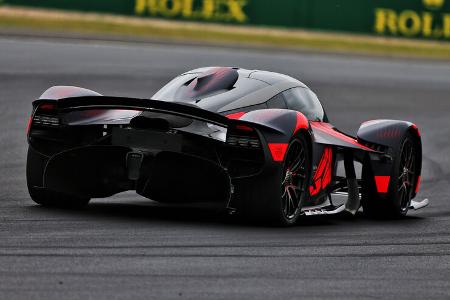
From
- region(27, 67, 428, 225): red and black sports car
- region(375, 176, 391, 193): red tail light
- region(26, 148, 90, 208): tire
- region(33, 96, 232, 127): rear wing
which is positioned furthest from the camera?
region(375, 176, 391, 193): red tail light

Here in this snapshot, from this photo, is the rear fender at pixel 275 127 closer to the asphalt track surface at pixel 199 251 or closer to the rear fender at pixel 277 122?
the rear fender at pixel 277 122

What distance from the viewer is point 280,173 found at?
9055mm

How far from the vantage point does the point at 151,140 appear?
9.07 m

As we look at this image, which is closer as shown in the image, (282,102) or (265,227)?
(265,227)

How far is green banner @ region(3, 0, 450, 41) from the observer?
30.5 metres

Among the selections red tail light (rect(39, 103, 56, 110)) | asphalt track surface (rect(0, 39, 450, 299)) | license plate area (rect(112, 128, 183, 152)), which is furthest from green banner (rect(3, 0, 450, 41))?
license plate area (rect(112, 128, 183, 152))

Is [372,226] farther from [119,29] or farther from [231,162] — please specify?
[119,29]

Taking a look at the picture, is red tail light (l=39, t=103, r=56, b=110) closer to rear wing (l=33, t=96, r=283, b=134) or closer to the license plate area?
rear wing (l=33, t=96, r=283, b=134)

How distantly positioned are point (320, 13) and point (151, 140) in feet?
76.7

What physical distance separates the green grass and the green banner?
31 centimetres

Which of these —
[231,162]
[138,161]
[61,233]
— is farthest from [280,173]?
[61,233]

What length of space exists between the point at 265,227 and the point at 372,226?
142 cm

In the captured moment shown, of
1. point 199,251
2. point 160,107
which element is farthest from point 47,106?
point 199,251

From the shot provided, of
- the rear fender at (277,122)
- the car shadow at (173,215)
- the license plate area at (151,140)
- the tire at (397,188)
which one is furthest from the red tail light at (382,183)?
the license plate area at (151,140)
